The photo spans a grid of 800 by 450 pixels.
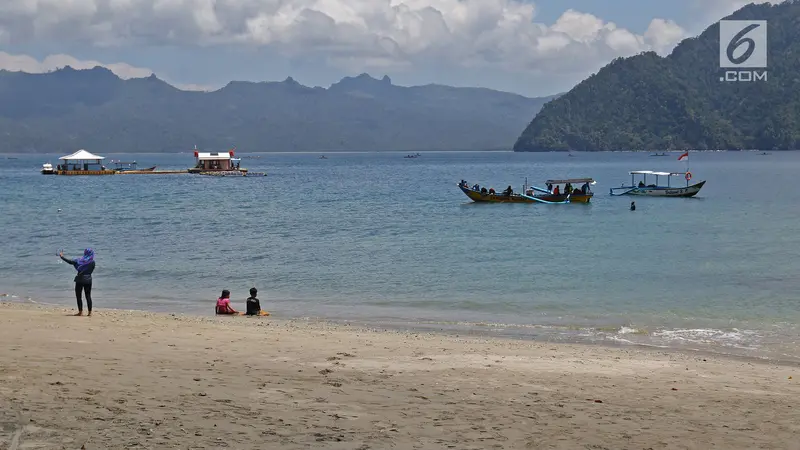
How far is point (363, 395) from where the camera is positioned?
11.4 meters

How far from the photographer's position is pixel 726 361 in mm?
15883

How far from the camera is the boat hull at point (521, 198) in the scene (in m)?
68.7

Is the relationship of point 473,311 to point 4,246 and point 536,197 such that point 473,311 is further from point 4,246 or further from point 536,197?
point 536,197

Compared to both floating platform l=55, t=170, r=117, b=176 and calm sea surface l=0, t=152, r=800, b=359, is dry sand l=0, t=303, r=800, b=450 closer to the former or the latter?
calm sea surface l=0, t=152, r=800, b=359

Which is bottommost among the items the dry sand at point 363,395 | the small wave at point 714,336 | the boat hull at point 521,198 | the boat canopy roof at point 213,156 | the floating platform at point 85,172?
the small wave at point 714,336

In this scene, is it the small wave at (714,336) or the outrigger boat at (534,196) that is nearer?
the small wave at (714,336)

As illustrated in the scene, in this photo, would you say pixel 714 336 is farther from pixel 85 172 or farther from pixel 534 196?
pixel 85 172

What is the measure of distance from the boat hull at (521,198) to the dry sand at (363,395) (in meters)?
52.7

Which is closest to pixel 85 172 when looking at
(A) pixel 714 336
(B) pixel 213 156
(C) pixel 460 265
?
(B) pixel 213 156

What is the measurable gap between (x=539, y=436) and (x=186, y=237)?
119 ft

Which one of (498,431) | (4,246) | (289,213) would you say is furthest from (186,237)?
(498,431)

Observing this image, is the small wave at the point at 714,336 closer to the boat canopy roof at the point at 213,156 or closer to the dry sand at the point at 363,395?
the dry sand at the point at 363,395

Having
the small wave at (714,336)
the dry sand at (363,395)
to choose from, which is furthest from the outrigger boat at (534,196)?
the dry sand at (363,395)

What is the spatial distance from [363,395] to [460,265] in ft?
71.8
